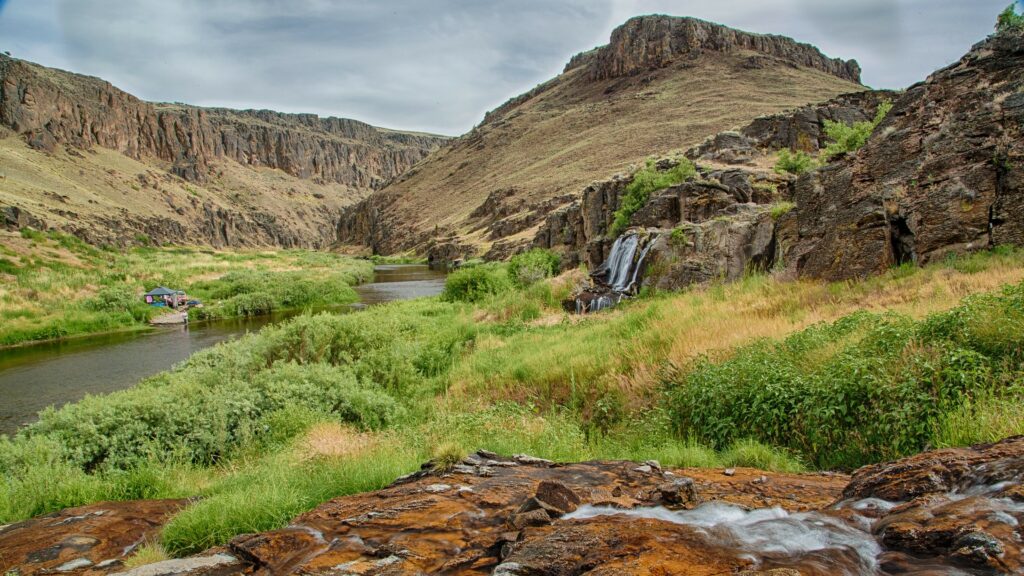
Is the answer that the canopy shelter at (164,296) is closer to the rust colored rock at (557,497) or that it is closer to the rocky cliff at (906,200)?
the rocky cliff at (906,200)

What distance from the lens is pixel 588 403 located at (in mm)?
8461

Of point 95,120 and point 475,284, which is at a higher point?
point 95,120

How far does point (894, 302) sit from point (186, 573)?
30.0 ft

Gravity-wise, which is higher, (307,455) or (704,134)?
(704,134)

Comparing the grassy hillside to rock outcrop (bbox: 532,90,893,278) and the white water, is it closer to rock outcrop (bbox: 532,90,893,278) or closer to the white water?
rock outcrop (bbox: 532,90,893,278)

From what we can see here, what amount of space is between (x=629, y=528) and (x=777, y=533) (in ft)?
2.74

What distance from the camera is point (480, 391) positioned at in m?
10.1

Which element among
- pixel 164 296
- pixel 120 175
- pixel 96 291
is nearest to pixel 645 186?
pixel 164 296

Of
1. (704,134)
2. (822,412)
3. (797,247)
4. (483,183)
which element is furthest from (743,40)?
(822,412)

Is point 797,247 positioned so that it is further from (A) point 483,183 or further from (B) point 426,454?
(A) point 483,183

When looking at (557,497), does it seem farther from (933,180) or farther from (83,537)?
(933,180)

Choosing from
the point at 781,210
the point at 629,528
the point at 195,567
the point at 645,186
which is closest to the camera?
the point at 629,528

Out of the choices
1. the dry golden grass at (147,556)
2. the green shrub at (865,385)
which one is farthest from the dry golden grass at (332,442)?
the green shrub at (865,385)

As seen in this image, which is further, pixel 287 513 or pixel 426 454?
pixel 426 454
